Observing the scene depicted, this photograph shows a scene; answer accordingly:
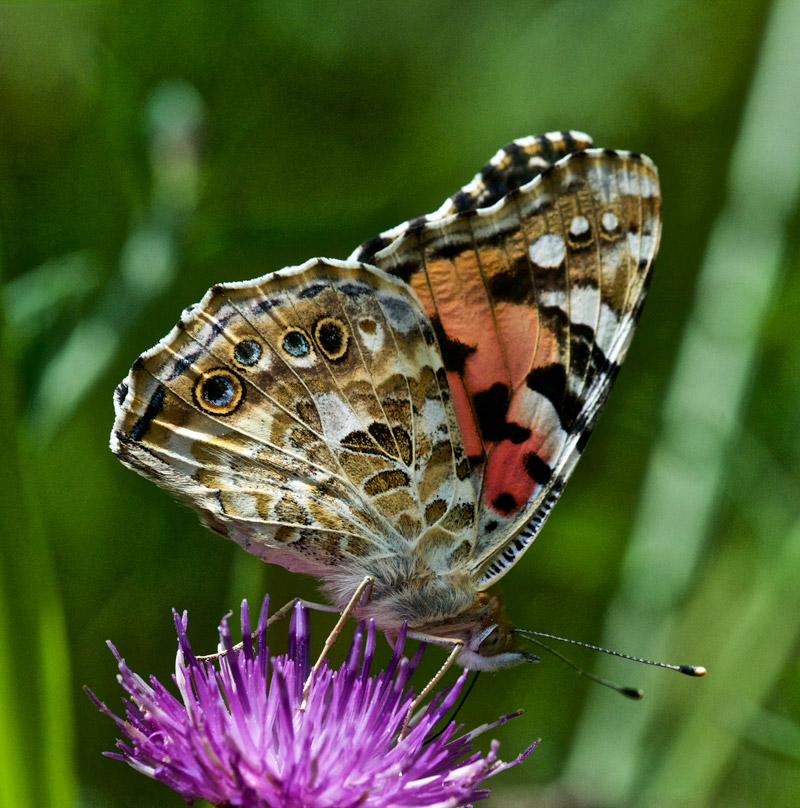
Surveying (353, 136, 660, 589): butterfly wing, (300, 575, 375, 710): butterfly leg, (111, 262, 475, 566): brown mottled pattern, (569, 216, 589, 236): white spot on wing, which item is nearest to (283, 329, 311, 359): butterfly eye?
(111, 262, 475, 566): brown mottled pattern

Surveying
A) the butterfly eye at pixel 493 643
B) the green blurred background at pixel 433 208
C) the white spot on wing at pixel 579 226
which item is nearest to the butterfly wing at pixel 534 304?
the white spot on wing at pixel 579 226

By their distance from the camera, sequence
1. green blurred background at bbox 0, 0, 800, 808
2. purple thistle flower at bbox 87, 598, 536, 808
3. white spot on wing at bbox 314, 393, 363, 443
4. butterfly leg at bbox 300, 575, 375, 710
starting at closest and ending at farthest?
purple thistle flower at bbox 87, 598, 536, 808, butterfly leg at bbox 300, 575, 375, 710, white spot on wing at bbox 314, 393, 363, 443, green blurred background at bbox 0, 0, 800, 808

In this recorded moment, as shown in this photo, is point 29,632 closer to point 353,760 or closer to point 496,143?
point 353,760

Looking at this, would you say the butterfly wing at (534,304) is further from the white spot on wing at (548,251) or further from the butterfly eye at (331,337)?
the butterfly eye at (331,337)

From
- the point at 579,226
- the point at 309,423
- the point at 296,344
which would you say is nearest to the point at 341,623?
the point at 309,423

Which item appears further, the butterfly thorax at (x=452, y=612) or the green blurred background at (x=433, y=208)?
the green blurred background at (x=433, y=208)

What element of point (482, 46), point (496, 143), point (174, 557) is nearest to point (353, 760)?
point (174, 557)

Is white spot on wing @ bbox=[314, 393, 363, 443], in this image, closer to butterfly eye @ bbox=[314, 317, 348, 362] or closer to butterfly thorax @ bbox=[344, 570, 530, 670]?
butterfly eye @ bbox=[314, 317, 348, 362]
